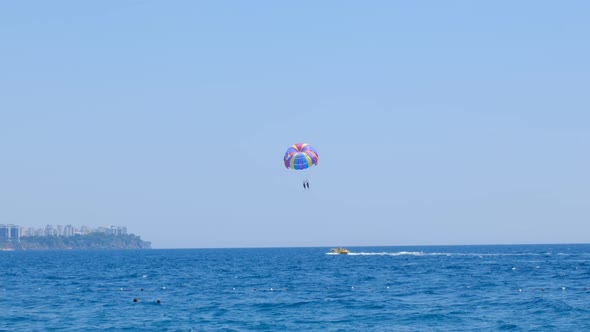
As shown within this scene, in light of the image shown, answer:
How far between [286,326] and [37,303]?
23.2 metres

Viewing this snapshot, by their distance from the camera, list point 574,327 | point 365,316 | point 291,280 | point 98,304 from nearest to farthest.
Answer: point 574,327 < point 365,316 < point 98,304 < point 291,280

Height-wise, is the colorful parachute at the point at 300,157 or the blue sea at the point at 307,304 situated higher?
the colorful parachute at the point at 300,157

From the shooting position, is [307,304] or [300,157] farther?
[300,157]

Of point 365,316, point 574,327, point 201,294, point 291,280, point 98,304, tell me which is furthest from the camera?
point 291,280

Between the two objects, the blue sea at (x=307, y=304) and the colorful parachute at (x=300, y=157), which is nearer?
the blue sea at (x=307, y=304)

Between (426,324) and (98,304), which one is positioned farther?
(98,304)

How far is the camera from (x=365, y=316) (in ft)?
180

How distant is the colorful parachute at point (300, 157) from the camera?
272 ft

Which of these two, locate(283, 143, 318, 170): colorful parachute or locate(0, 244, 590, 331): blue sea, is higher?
locate(283, 143, 318, 170): colorful parachute

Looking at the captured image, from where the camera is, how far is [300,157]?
83562mm

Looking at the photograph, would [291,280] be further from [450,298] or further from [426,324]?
[426,324]

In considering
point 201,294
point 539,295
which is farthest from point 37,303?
point 539,295

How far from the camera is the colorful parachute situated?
83000mm

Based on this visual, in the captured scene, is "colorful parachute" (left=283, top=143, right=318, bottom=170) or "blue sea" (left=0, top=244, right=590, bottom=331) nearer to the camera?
"blue sea" (left=0, top=244, right=590, bottom=331)
